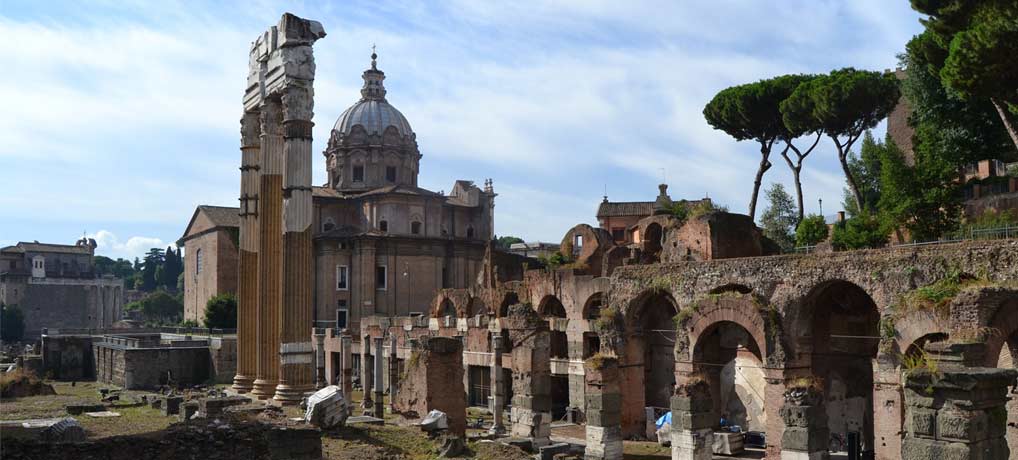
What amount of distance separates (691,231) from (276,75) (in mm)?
11327

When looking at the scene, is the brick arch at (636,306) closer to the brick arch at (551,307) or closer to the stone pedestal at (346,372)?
the brick arch at (551,307)

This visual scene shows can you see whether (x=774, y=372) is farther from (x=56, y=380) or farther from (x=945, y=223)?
(x=56, y=380)

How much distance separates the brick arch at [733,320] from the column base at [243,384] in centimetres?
890

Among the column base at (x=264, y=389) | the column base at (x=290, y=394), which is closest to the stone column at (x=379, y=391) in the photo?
the column base at (x=264, y=389)

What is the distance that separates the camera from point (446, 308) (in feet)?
119

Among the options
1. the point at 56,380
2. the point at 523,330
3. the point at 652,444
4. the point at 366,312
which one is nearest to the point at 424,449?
the point at 523,330

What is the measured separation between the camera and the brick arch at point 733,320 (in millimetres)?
17859

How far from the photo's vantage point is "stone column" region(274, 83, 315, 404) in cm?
1778

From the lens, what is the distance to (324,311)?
150 ft

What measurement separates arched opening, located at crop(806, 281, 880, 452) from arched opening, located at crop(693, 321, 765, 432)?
1.78m

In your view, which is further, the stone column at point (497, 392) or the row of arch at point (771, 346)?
the stone column at point (497, 392)

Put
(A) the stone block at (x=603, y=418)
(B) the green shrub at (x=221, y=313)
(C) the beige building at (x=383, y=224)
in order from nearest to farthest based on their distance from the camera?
1. (A) the stone block at (x=603, y=418)
2. (B) the green shrub at (x=221, y=313)
3. (C) the beige building at (x=383, y=224)

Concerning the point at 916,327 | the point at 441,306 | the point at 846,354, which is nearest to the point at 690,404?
the point at 916,327

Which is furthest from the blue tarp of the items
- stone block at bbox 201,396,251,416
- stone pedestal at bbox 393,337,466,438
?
stone block at bbox 201,396,251,416
